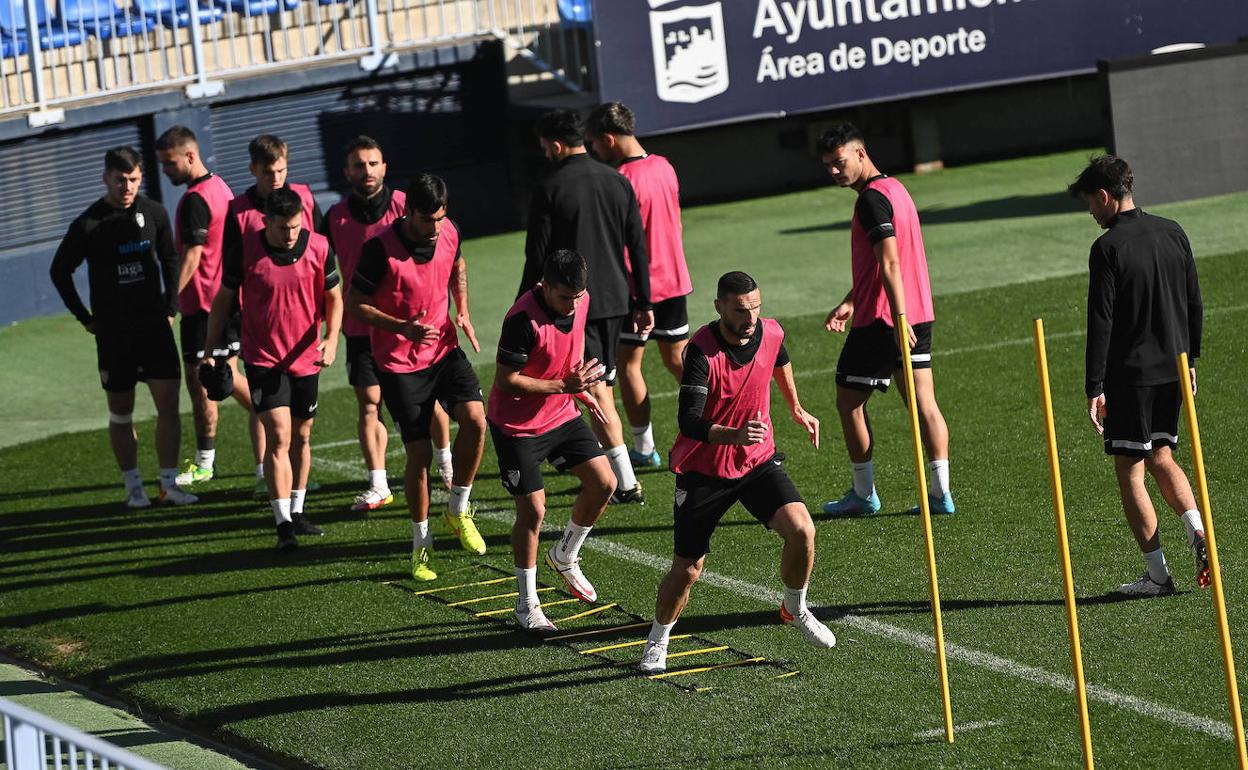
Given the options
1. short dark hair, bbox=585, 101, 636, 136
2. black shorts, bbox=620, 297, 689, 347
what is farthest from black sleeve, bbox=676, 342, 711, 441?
black shorts, bbox=620, 297, 689, 347

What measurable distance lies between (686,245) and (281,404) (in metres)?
9.96

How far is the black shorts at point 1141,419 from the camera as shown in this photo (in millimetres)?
7641

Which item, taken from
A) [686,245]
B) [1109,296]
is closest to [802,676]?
[1109,296]

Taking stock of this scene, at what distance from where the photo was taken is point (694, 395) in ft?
23.3

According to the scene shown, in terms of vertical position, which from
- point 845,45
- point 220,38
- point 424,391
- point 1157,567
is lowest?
point 1157,567

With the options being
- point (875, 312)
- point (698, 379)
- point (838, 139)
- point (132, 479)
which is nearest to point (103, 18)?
point (132, 479)

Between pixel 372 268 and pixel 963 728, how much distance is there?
Result: 406cm

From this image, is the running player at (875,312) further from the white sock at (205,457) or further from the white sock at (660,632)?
the white sock at (205,457)

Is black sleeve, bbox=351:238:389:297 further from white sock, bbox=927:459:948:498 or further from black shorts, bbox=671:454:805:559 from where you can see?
white sock, bbox=927:459:948:498

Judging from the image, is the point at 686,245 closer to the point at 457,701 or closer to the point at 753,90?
the point at 753,90

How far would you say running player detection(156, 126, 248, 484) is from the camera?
10781 millimetres

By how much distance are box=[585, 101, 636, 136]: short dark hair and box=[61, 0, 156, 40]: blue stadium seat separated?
10.2 m

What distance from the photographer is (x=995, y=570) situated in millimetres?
8336

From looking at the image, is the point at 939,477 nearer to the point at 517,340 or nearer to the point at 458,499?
the point at 458,499
